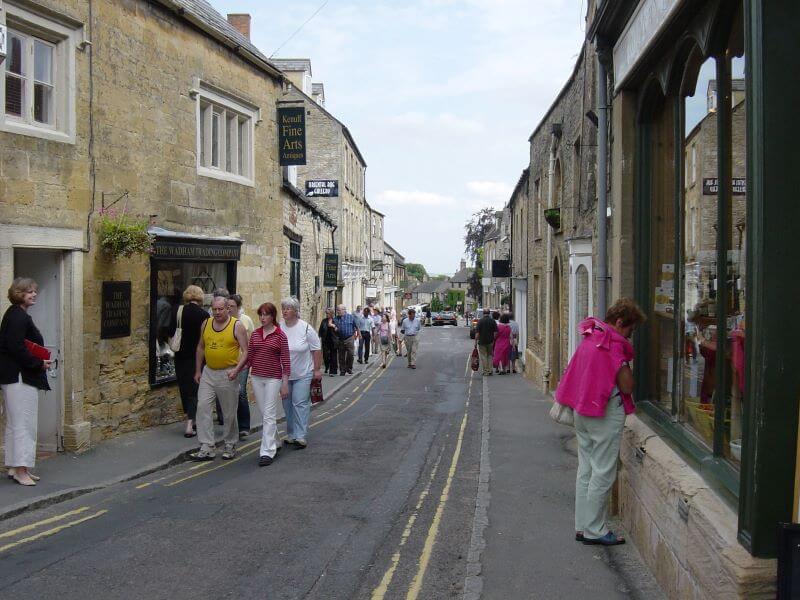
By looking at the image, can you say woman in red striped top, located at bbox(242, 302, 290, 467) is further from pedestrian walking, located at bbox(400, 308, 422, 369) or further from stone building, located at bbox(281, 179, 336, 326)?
pedestrian walking, located at bbox(400, 308, 422, 369)

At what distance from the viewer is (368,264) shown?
1838 inches

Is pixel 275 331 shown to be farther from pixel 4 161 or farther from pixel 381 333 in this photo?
pixel 381 333

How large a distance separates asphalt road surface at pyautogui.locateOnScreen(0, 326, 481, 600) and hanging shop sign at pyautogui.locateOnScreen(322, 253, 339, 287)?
51.1 feet

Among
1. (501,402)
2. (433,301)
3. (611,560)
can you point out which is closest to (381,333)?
(501,402)

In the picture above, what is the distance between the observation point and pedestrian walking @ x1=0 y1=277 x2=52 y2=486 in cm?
695

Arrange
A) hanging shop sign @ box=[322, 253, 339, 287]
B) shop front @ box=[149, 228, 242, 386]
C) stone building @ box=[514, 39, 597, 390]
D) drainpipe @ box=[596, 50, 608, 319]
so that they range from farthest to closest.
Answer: hanging shop sign @ box=[322, 253, 339, 287] < stone building @ box=[514, 39, 597, 390] < shop front @ box=[149, 228, 242, 386] < drainpipe @ box=[596, 50, 608, 319]

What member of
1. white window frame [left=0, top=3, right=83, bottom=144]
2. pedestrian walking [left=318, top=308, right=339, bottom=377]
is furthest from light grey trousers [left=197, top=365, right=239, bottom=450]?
pedestrian walking [left=318, top=308, right=339, bottom=377]

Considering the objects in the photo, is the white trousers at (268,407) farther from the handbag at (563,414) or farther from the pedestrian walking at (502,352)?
the pedestrian walking at (502,352)

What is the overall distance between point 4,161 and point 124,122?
2.20 m

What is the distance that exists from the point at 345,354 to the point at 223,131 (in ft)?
27.7

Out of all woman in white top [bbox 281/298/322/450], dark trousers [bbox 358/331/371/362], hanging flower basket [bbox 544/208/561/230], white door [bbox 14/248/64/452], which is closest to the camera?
white door [bbox 14/248/64/452]

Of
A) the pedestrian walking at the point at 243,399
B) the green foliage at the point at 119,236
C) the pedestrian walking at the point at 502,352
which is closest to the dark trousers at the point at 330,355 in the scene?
the pedestrian walking at the point at 502,352

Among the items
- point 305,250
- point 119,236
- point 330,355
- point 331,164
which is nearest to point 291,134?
point 119,236

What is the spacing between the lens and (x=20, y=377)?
7.04m
